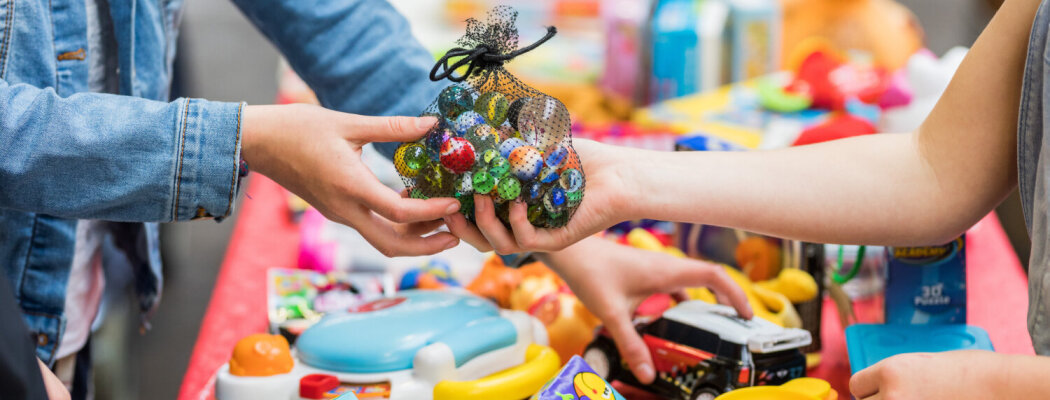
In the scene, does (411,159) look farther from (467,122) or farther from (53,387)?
(53,387)

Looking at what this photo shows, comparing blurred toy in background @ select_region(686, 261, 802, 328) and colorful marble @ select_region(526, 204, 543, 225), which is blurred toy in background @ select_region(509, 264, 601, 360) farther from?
colorful marble @ select_region(526, 204, 543, 225)

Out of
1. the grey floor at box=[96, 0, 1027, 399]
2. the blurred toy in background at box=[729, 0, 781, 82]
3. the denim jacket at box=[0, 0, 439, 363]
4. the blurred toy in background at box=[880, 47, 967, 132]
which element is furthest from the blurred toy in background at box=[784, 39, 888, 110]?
the denim jacket at box=[0, 0, 439, 363]

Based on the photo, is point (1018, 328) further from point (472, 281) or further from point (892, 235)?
point (472, 281)

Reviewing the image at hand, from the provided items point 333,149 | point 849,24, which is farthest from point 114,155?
point 849,24

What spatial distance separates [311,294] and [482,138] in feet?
1.57

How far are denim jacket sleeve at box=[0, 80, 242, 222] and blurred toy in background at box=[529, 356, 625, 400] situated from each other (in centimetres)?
31

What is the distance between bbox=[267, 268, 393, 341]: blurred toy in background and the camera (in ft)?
3.41

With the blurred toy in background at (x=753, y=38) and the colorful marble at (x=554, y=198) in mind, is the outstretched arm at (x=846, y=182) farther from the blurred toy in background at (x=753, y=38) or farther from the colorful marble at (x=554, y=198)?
the blurred toy in background at (x=753, y=38)

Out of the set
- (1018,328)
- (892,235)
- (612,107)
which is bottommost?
(612,107)

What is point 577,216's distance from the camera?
835 millimetres

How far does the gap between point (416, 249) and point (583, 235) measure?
152 millimetres

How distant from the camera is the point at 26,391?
1.75 ft

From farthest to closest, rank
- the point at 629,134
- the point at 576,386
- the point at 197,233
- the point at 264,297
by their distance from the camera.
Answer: the point at 197,233 < the point at 629,134 < the point at 264,297 < the point at 576,386

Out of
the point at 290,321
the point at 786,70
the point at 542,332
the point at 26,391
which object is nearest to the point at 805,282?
the point at 542,332
